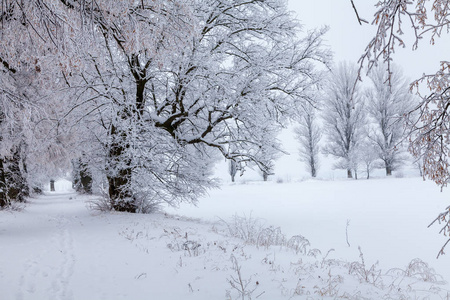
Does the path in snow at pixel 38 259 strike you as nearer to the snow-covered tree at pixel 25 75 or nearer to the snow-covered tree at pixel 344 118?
the snow-covered tree at pixel 25 75

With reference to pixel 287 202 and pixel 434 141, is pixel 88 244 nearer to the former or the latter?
pixel 434 141

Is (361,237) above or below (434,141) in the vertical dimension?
below

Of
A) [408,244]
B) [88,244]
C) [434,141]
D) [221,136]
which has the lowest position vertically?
[408,244]

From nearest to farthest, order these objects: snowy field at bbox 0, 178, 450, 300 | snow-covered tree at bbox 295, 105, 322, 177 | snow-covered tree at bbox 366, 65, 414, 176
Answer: snowy field at bbox 0, 178, 450, 300 → snow-covered tree at bbox 366, 65, 414, 176 → snow-covered tree at bbox 295, 105, 322, 177

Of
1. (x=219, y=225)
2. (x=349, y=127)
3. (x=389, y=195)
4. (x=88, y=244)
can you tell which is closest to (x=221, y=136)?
(x=219, y=225)

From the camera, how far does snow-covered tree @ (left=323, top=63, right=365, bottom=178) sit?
26703 mm

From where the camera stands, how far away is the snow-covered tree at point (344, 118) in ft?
87.6

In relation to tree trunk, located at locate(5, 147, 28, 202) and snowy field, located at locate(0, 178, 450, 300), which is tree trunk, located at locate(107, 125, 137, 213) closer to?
snowy field, located at locate(0, 178, 450, 300)

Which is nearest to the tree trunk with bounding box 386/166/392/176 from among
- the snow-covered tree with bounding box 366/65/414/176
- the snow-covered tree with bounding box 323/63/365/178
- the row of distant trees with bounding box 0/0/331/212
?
the snow-covered tree with bounding box 366/65/414/176

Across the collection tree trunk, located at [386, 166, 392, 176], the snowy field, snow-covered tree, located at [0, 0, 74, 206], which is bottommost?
the snowy field

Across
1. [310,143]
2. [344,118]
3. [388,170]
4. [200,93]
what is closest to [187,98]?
[200,93]

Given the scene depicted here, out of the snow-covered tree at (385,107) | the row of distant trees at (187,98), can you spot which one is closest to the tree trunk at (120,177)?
the row of distant trees at (187,98)

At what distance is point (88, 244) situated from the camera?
5.99 metres

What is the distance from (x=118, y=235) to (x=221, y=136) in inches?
184
